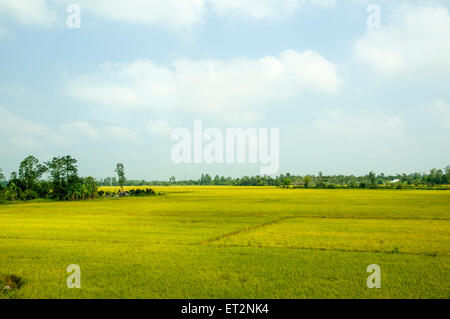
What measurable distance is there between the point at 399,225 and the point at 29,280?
80.7 ft
